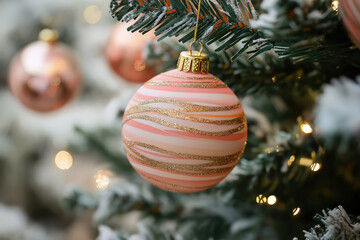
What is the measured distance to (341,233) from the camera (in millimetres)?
310

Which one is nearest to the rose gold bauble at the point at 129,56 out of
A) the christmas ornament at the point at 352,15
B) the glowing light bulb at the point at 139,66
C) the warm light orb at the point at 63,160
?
the glowing light bulb at the point at 139,66

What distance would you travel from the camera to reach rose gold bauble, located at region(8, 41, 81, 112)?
0.94 meters

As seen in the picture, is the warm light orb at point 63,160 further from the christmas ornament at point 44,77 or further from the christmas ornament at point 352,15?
the christmas ornament at point 352,15

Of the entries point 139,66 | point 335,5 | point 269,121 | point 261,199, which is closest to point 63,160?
point 139,66

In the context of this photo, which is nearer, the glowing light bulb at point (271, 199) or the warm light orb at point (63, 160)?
the glowing light bulb at point (271, 199)

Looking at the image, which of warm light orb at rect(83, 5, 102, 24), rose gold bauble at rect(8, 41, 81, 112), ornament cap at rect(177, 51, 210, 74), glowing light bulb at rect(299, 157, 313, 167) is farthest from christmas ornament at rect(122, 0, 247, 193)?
warm light orb at rect(83, 5, 102, 24)

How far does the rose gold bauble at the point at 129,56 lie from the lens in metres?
0.84

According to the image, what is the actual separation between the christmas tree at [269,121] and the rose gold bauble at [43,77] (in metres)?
0.17

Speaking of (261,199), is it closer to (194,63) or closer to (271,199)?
(271,199)

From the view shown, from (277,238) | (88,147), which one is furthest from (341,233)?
(88,147)

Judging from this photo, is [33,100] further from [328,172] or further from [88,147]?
[328,172]

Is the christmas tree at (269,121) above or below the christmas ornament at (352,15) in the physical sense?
below

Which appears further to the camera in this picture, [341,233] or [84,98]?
[84,98]

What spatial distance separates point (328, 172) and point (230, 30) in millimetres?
286
